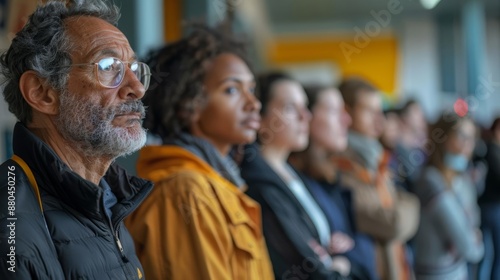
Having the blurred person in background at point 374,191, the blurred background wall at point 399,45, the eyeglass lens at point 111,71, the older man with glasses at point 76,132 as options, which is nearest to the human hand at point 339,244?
the blurred person in background at point 374,191

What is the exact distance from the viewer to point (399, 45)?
17297mm

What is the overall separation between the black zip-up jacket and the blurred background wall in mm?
10106

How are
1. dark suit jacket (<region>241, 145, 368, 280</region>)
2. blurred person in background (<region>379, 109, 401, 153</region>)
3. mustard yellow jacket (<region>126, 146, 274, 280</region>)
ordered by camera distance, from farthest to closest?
blurred person in background (<region>379, 109, 401, 153</region>)
dark suit jacket (<region>241, 145, 368, 280</region>)
mustard yellow jacket (<region>126, 146, 274, 280</region>)

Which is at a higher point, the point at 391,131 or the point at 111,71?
the point at 111,71

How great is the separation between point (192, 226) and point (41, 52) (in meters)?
0.75

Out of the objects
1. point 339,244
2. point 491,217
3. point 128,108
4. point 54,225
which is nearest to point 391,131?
point 491,217

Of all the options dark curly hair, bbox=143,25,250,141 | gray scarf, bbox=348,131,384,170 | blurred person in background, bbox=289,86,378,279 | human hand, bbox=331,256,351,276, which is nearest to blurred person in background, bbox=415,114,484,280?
gray scarf, bbox=348,131,384,170

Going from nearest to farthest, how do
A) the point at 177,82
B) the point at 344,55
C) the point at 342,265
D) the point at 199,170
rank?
the point at 199,170 < the point at 177,82 < the point at 342,265 < the point at 344,55

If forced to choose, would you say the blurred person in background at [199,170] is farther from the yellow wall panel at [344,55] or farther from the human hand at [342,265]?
the yellow wall panel at [344,55]

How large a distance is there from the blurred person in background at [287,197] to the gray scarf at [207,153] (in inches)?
14.1

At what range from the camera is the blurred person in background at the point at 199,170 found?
231cm

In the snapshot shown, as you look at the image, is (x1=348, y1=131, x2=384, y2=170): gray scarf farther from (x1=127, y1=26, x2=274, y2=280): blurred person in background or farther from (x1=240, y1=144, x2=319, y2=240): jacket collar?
(x1=127, y1=26, x2=274, y2=280): blurred person in background

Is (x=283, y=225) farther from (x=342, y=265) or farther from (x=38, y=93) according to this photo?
(x=38, y=93)

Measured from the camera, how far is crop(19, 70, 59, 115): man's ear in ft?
5.82
